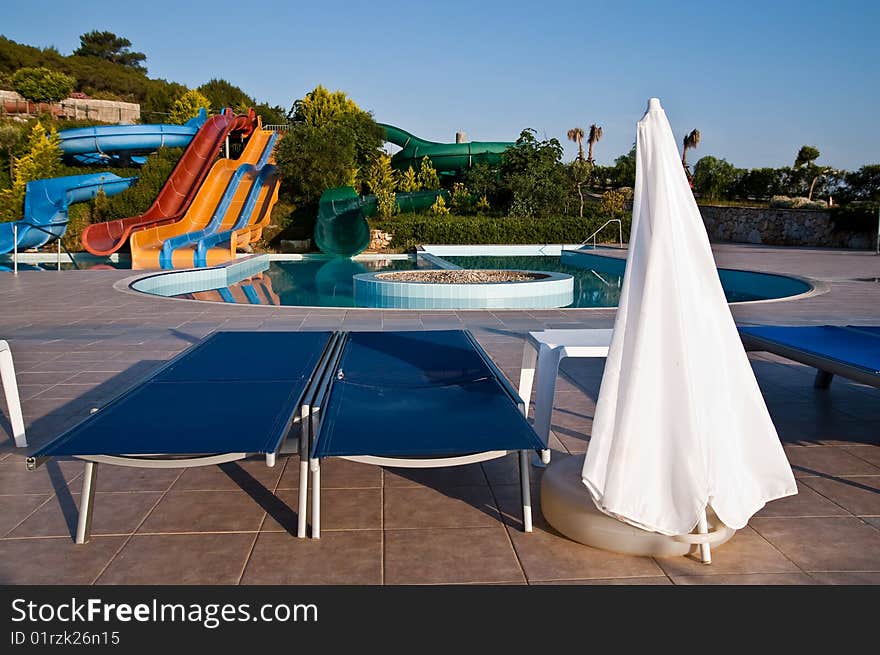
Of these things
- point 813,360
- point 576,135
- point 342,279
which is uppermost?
point 576,135

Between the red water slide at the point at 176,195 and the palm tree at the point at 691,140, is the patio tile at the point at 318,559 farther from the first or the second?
the palm tree at the point at 691,140

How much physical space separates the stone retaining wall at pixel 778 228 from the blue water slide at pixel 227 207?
17523mm

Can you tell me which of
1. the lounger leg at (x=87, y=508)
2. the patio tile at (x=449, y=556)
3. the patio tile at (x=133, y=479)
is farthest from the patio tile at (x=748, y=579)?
the patio tile at (x=133, y=479)

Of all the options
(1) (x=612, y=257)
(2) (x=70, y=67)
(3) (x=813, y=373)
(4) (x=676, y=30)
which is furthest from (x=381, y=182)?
(2) (x=70, y=67)

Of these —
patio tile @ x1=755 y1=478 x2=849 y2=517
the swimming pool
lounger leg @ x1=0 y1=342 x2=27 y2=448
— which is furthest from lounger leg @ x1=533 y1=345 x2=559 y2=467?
the swimming pool

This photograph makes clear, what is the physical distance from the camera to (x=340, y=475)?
12.4ft

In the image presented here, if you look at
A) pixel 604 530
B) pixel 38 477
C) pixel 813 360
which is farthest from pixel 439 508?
pixel 813 360

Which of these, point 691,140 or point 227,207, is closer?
point 227,207

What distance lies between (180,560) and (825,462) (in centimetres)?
326

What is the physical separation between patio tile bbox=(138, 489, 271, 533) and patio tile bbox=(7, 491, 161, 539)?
0.23 ft

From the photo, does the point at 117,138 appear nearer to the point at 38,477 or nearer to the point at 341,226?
the point at 341,226

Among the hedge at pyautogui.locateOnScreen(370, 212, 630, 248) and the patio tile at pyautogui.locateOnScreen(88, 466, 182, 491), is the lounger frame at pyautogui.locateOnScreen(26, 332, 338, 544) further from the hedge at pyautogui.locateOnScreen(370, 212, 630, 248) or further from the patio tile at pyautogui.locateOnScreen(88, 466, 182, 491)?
the hedge at pyautogui.locateOnScreen(370, 212, 630, 248)

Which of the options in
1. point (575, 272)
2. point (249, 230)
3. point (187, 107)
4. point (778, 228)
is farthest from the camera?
point (187, 107)
